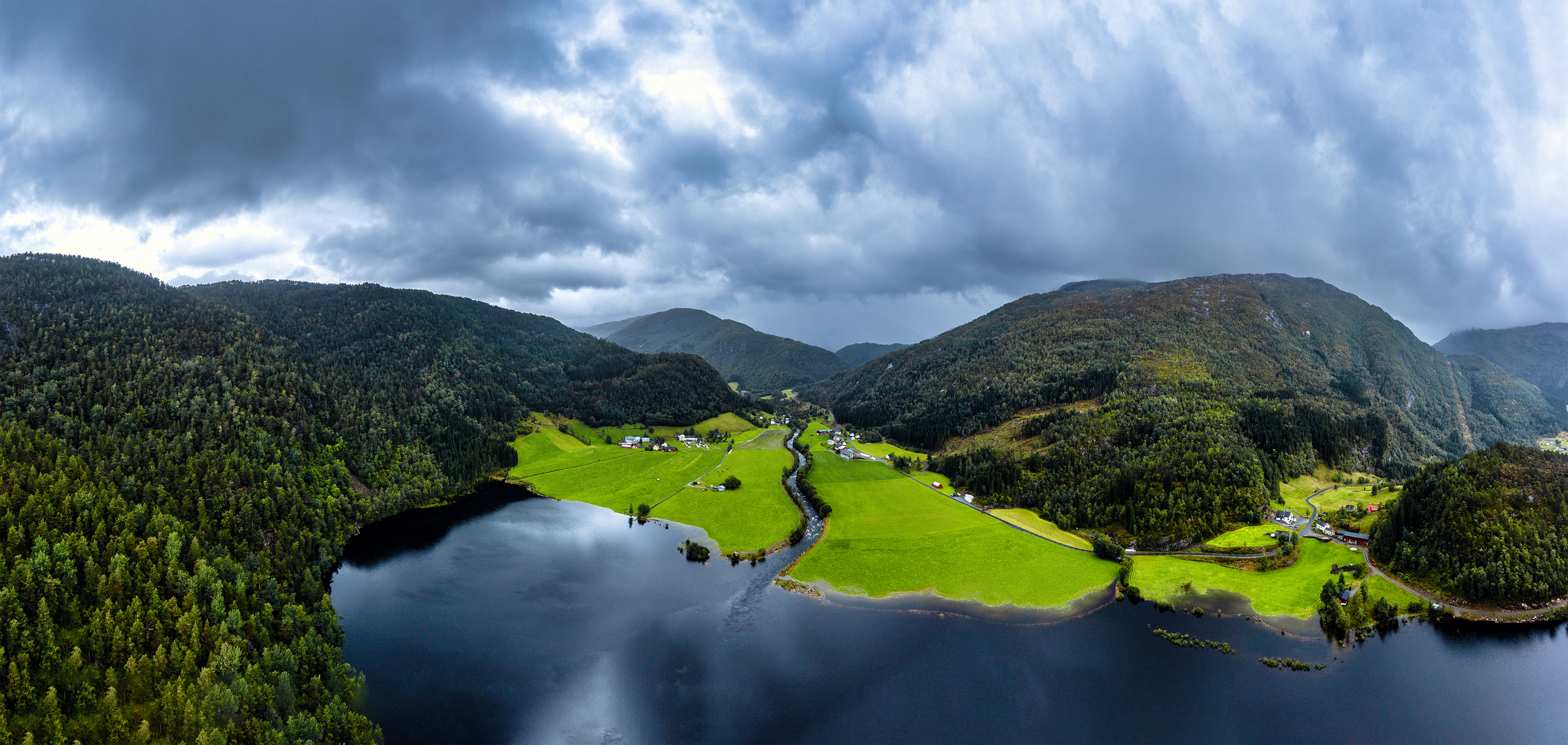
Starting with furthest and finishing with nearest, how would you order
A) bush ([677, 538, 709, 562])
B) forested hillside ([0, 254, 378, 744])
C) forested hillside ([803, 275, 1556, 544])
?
forested hillside ([803, 275, 1556, 544]), bush ([677, 538, 709, 562]), forested hillside ([0, 254, 378, 744])

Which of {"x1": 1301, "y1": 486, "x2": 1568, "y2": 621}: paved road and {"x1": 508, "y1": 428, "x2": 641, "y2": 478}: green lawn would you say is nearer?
{"x1": 1301, "y1": 486, "x2": 1568, "y2": 621}: paved road

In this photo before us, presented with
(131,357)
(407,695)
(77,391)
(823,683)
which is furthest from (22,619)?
(131,357)

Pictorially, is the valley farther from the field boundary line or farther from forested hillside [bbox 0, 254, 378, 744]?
the field boundary line

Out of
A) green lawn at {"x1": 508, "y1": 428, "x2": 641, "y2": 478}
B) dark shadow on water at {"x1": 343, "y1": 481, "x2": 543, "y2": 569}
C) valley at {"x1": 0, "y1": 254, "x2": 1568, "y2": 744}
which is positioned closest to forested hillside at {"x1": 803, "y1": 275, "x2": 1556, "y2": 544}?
valley at {"x1": 0, "y1": 254, "x2": 1568, "y2": 744}

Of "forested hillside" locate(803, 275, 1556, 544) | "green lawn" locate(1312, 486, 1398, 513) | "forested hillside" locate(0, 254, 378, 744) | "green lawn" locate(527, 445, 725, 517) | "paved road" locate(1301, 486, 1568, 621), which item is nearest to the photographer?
"forested hillside" locate(0, 254, 378, 744)

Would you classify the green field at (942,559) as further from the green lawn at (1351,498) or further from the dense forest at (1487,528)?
the green lawn at (1351,498)

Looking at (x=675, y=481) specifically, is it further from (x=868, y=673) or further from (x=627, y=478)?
(x=868, y=673)

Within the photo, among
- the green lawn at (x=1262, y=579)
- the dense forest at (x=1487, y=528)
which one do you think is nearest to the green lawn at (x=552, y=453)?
the green lawn at (x=1262, y=579)
